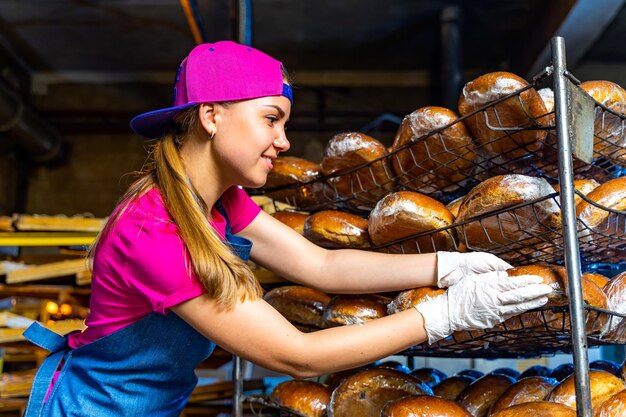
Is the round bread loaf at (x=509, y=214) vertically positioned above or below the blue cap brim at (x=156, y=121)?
below

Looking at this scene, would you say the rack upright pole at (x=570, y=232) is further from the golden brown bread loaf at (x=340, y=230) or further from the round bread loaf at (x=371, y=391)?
the golden brown bread loaf at (x=340, y=230)

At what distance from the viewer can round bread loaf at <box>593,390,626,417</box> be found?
52.6 inches

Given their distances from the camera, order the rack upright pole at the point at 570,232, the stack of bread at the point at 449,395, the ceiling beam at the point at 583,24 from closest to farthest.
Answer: the rack upright pole at the point at 570,232, the stack of bread at the point at 449,395, the ceiling beam at the point at 583,24

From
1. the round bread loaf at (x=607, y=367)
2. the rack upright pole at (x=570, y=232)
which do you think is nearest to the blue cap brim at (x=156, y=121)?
the rack upright pole at (x=570, y=232)

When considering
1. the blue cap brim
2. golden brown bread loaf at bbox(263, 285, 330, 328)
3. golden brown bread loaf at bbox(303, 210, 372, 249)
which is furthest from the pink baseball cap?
golden brown bread loaf at bbox(263, 285, 330, 328)

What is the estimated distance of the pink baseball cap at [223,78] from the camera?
154 cm

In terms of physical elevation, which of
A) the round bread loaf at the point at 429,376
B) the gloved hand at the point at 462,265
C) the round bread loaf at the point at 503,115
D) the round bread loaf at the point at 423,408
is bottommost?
the round bread loaf at the point at 423,408

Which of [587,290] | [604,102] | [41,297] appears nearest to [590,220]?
[587,290]

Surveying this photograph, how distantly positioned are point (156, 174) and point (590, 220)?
3.19ft

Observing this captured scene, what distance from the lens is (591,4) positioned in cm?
468

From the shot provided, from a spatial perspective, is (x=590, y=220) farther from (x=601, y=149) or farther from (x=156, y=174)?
(x=156, y=174)

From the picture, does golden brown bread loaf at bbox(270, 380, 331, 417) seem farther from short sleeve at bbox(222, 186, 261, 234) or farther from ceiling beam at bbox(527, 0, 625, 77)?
ceiling beam at bbox(527, 0, 625, 77)

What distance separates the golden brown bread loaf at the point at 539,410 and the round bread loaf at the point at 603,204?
0.38 metres

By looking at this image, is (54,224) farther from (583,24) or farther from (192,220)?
(583,24)
